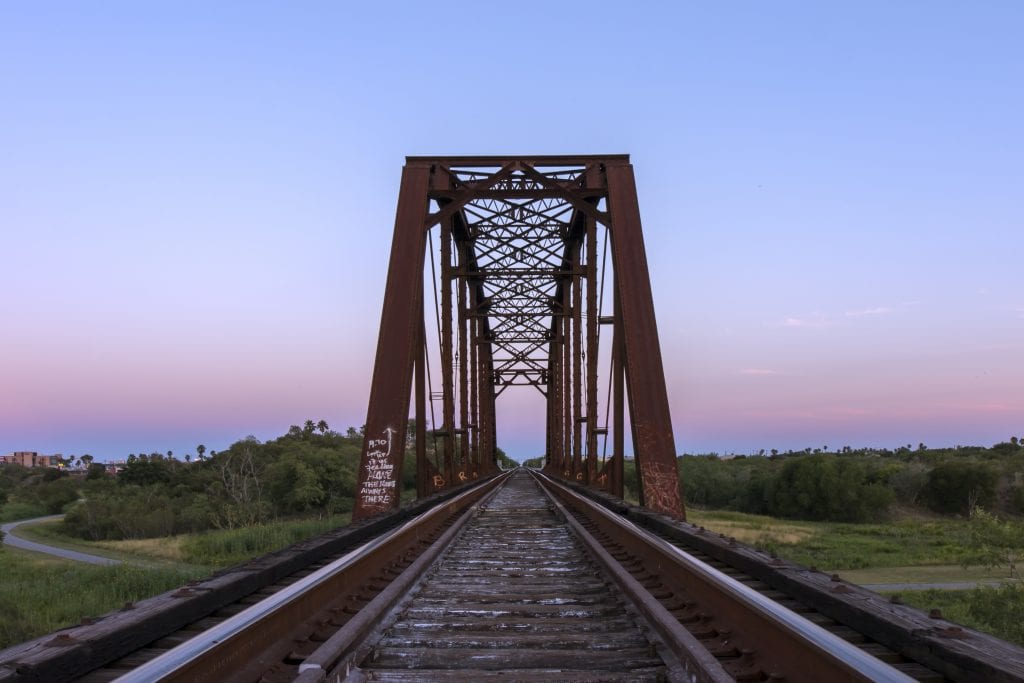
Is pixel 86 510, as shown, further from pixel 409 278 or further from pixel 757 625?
pixel 757 625

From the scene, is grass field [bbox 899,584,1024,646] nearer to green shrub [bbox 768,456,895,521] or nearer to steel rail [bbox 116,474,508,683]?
steel rail [bbox 116,474,508,683]

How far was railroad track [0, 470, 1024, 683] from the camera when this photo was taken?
2.58 metres

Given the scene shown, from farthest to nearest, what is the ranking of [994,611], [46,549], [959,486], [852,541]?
[959,486]
[46,549]
[852,541]
[994,611]

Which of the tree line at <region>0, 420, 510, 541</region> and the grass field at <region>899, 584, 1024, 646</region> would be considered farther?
the tree line at <region>0, 420, 510, 541</region>

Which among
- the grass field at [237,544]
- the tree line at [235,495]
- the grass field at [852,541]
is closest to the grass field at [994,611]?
the grass field at [852,541]

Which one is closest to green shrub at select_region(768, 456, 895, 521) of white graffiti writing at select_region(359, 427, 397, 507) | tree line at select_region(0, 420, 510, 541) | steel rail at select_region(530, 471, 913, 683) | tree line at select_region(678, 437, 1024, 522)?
tree line at select_region(678, 437, 1024, 522)

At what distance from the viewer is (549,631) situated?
3844mm

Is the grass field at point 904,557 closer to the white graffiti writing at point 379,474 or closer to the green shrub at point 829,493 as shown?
the green shrub at point 829,493

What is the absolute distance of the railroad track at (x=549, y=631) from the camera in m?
2.58

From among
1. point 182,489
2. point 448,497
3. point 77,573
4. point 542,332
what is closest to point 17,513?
point 182,489

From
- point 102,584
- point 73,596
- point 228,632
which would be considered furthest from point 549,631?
point 102,584

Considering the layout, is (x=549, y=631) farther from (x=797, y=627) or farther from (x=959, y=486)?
(x=959, y=486)

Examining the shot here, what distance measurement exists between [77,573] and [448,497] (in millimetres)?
6722

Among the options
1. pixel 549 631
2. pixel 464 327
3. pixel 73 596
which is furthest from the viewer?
pixel 464 327
